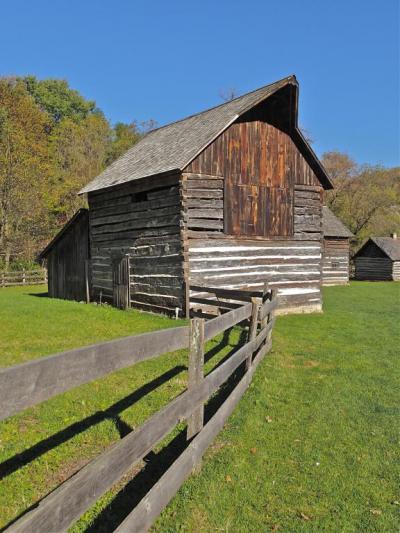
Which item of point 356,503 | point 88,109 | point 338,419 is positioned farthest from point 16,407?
point 88,109

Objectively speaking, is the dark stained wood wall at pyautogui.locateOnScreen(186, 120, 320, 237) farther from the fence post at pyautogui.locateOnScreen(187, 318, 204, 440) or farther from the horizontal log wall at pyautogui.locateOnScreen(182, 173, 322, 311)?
the fence post at pyautogui.locateOnScreen(187, 318, 204, 440)

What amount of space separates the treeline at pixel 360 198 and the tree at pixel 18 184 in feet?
110

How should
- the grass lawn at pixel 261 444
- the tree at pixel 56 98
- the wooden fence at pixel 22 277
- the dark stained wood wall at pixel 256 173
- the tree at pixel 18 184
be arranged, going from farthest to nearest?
the tree at pixel 56 98 < the tree at pixel 18 184 < the wooden fence at pixel 22 277 < the dark stained wood wall at pixel 256 173 < the grass lawn at pixel 261 444

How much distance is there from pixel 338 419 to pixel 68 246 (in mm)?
17691

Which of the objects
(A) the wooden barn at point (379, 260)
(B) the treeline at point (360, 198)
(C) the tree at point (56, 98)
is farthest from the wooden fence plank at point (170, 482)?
(C) the tree at point (56, 98)

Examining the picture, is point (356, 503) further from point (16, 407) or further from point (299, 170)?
point (299, 170)

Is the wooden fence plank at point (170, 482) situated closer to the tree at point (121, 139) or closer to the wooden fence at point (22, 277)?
the wooden fence at point (22, 277)

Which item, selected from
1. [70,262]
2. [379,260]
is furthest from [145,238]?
[379,260]

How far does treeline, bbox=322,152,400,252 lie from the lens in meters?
51.6

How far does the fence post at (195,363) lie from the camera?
175 inches

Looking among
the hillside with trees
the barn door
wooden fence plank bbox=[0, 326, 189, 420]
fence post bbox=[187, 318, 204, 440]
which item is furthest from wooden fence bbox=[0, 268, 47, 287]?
wooden fence plank bbox=[0, 326, 189, 420]

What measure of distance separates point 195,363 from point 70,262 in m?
17.8

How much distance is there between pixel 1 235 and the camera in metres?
36.8

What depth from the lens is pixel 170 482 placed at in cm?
383
